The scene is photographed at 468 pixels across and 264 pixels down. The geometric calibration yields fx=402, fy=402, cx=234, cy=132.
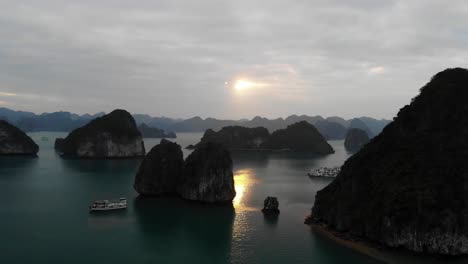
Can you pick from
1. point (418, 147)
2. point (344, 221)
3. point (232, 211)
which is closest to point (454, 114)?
point (418, 147)

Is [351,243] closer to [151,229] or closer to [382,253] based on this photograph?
[382,253]

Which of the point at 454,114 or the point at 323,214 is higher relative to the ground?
the point at 454,114

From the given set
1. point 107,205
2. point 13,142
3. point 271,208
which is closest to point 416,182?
point 271,208

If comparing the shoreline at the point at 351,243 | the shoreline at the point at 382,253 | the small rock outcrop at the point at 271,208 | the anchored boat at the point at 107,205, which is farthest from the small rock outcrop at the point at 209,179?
the shoreline at the point at 382,253

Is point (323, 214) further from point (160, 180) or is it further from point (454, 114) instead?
point (160, 180)

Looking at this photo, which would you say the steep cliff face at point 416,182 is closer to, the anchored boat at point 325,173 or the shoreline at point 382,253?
the shoreline at point 382,253

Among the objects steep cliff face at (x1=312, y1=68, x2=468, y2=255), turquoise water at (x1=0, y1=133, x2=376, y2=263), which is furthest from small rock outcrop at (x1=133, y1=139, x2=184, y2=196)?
steep cliff face at (x1=312, y1=68, x2=468, y2=255)
